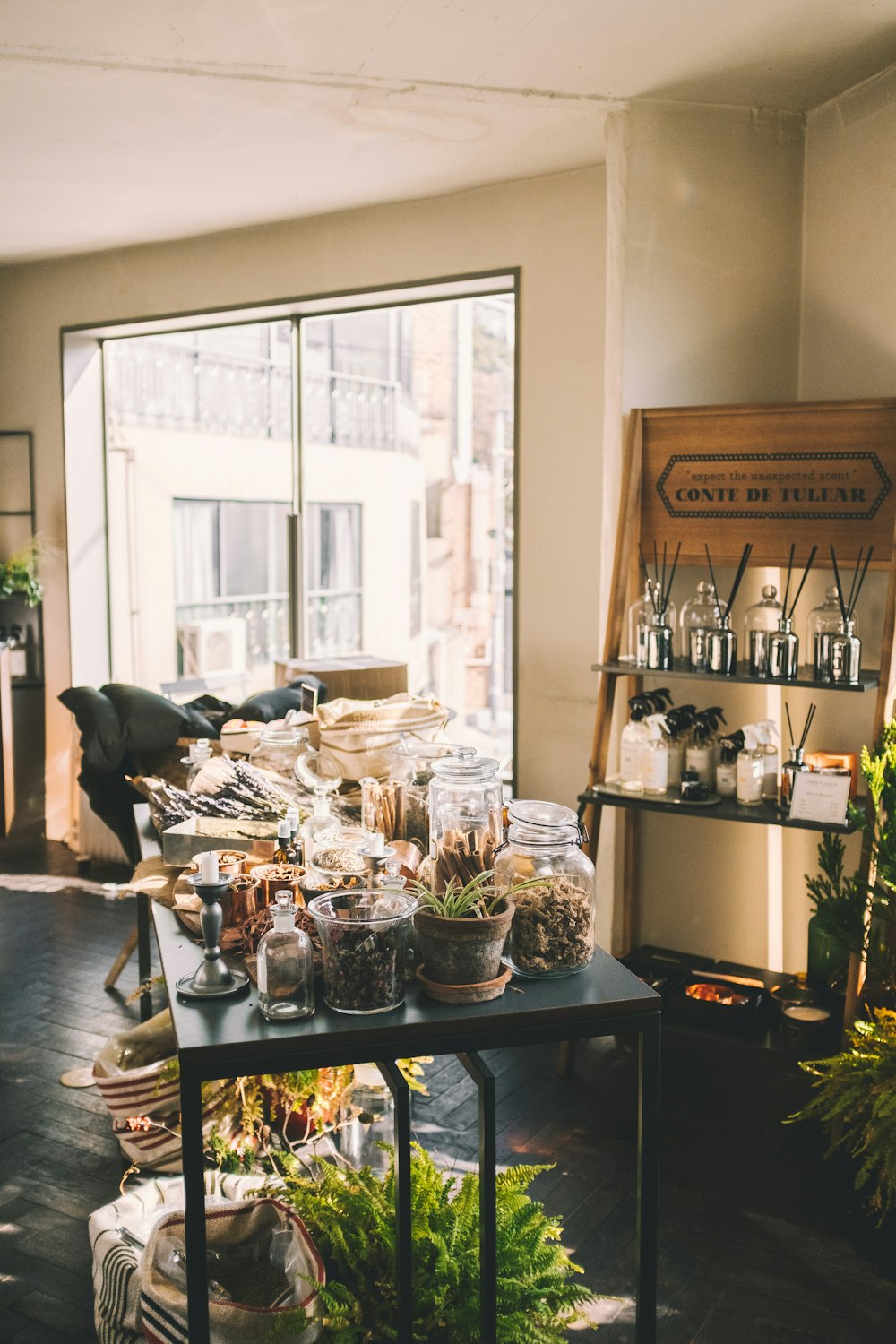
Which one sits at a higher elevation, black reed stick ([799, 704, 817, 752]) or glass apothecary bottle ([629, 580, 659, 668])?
glass apothecary bottle ([629, 580, 659, 668])

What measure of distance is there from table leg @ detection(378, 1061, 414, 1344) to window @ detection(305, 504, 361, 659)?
373 centimetres

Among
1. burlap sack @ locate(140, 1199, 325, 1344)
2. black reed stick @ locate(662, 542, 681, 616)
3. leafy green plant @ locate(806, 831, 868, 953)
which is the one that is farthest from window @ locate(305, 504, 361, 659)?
burlap sack @ locate(140, 1199, 325, 1344)

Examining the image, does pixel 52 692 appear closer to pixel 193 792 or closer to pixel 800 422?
pixel 193 792

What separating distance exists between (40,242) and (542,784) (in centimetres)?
350

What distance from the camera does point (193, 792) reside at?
273 cm

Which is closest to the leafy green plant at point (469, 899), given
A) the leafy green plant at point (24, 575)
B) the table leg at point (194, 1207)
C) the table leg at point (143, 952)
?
the table leg at point (194, 1207)

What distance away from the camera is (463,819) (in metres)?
2.02

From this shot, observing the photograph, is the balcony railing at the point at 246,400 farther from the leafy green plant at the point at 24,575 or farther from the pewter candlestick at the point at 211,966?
the pewter candlestick at the point at 211,966

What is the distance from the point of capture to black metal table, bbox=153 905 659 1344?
1655 mm

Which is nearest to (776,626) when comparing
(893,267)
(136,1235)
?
(893,267)

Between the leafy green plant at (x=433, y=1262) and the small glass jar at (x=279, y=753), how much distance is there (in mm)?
1090

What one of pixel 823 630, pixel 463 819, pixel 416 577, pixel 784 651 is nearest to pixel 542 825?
pixel 463 819

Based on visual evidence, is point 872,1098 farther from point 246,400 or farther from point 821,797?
point 246,400

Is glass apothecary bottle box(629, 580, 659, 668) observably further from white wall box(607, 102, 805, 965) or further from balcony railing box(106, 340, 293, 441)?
balcony railing box(106, 340, 293, 441)
